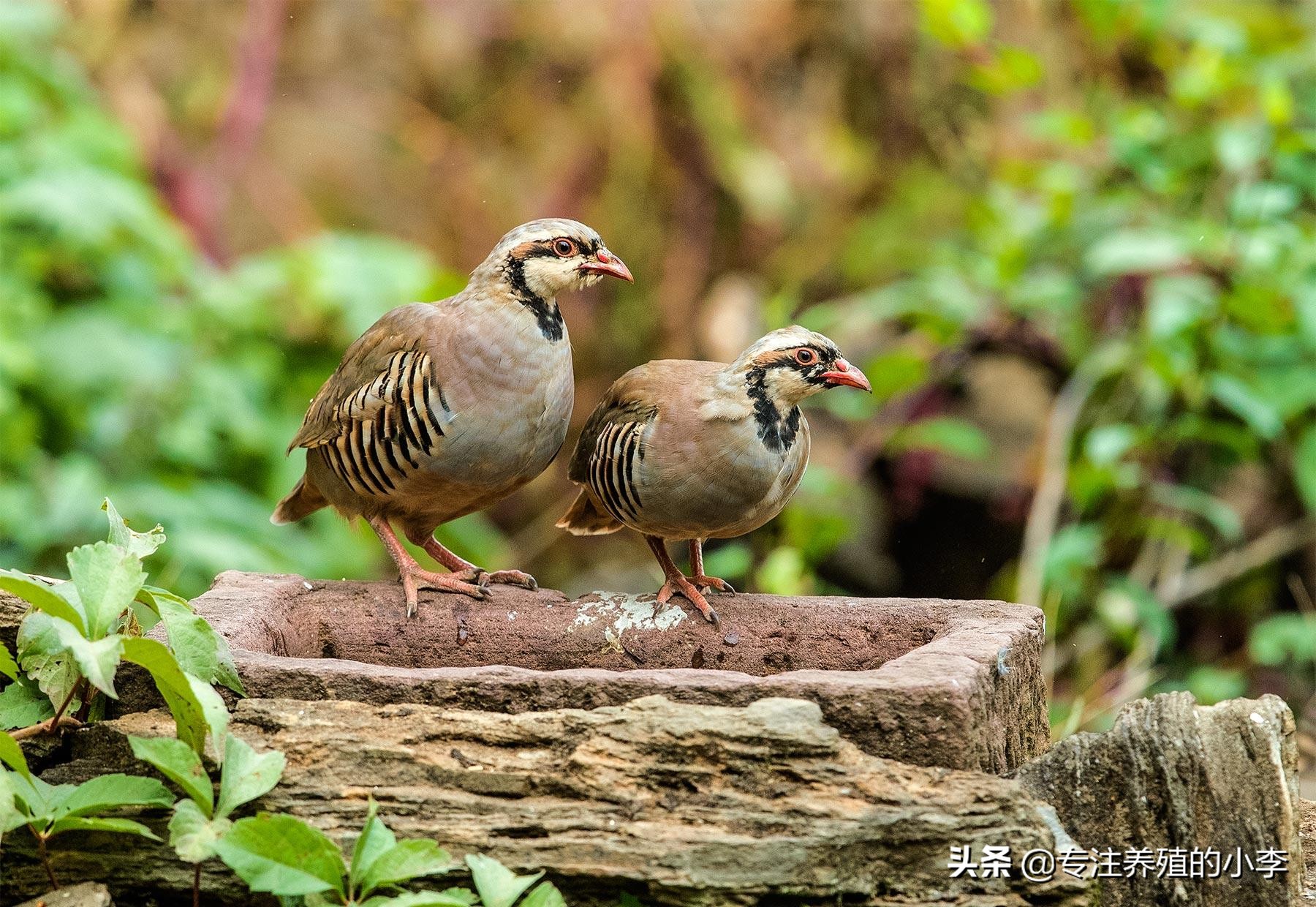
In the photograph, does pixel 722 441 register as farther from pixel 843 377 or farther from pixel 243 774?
pixel 243 774

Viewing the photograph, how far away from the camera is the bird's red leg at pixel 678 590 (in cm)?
408

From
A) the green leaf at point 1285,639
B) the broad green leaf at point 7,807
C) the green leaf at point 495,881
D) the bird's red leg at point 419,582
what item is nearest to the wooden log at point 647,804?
the green leaf at point 495,881

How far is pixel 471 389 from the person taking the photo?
4141mm

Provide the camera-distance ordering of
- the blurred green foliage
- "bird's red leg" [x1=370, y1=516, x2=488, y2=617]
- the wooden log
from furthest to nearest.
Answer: the blurred green foliage → "bird's red leg" [x1=370, y1=516, x2=488, y2=617] → the wooden log

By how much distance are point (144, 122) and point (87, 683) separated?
23.5 ft

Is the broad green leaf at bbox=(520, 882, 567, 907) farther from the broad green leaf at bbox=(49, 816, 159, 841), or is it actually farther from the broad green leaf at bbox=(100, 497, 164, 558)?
the broad green leaf at bbox=(100, 497, 164, 558)

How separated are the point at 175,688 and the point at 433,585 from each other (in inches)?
60.6

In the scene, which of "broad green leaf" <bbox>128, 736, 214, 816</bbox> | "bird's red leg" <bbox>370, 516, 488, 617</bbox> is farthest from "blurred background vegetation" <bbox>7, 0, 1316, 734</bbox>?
"broad green leaf" <bbox>128, 736, 214, 816</bbox>

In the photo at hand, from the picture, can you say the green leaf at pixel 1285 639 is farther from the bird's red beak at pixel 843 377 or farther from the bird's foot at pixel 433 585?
the bird's foot at pixel 433 585

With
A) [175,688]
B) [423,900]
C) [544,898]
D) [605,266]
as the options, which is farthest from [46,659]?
[605,266]

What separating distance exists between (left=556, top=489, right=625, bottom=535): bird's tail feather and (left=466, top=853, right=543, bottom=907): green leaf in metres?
1.93

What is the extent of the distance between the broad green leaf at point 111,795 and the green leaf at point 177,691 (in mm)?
112

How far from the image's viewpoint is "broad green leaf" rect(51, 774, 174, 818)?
2818 mm

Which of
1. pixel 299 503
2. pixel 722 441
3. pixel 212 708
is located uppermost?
pixel 299 503
